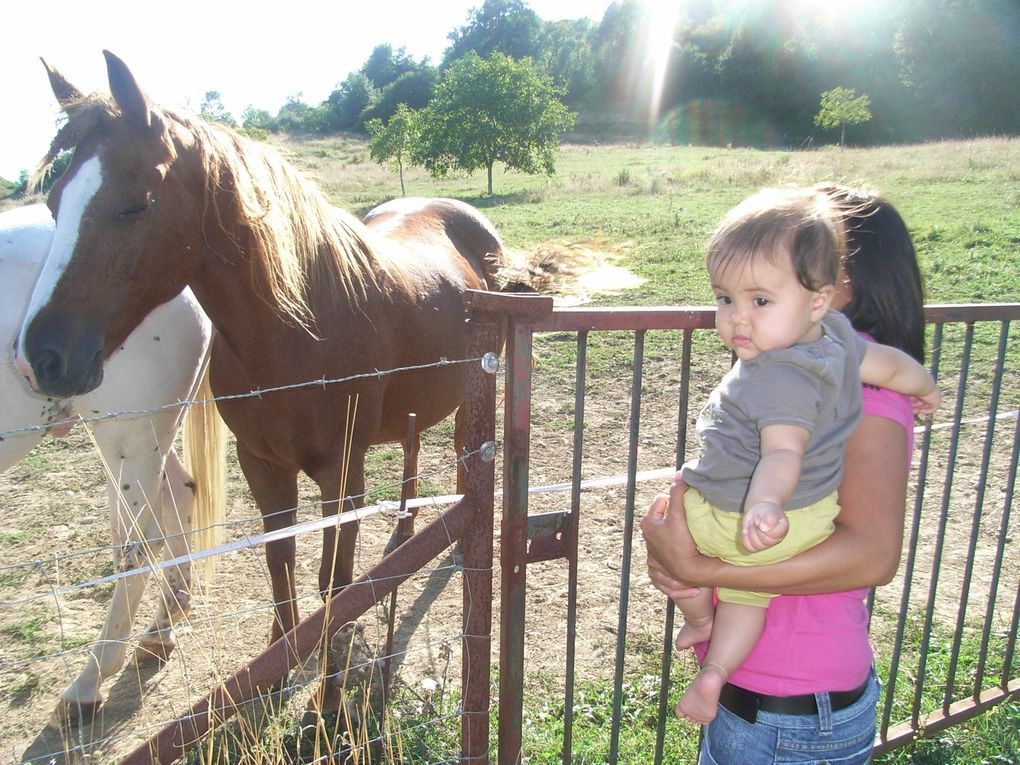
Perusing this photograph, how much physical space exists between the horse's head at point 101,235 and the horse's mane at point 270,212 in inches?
0.5

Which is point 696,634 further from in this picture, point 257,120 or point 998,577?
point 257,120

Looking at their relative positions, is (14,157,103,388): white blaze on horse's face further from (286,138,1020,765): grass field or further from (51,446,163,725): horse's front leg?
(286,138,1020,765): grass field

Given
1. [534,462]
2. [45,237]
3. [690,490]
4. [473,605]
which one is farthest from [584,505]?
[45,237]

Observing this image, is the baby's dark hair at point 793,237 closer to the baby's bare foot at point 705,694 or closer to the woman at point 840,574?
the woman at point 840,574

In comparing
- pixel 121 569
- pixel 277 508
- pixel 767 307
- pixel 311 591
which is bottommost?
pixel 311 591

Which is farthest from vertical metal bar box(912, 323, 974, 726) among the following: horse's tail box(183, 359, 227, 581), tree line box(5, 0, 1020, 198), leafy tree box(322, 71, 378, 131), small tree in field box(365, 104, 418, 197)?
leafy tree box(322, 71, 378, 131)

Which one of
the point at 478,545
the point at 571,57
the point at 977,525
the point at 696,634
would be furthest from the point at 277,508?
the point at 571,57

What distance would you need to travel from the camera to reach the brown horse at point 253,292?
192 centimetres

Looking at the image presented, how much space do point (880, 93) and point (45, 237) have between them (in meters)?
47.3

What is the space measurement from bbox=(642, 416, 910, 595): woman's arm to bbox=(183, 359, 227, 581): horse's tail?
2517 millimetres

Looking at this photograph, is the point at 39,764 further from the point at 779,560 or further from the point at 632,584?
the point at 779,560

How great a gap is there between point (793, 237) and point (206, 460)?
9.11 ft

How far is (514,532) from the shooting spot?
5.54 ft

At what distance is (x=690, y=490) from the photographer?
1398mm
